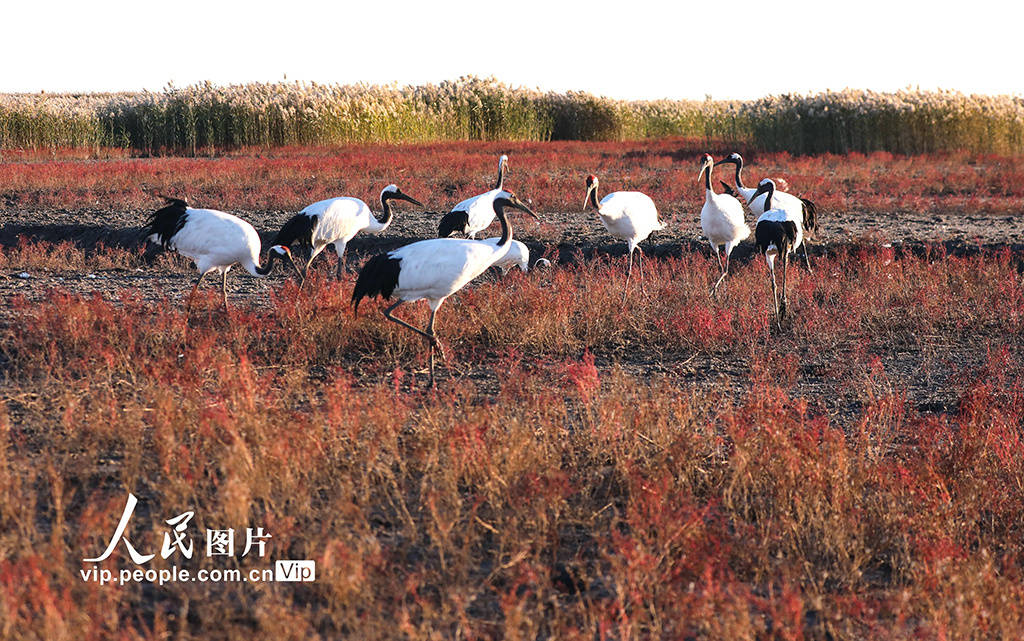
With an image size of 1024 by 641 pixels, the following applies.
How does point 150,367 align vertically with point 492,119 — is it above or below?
below

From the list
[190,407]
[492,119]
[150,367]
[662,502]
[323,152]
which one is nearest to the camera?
[662,502]

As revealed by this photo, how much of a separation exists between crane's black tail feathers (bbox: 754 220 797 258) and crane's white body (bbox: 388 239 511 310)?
123 inches

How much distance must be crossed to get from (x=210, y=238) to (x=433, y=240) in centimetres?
283

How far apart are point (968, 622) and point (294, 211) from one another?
13.0m

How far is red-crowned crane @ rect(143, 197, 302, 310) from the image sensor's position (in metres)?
9.05

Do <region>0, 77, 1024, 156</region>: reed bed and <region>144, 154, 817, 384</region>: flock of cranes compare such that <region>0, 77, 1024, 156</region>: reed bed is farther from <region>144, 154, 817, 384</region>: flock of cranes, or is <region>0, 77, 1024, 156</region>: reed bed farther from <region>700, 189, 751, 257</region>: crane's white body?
<region>700, 189, 751, 257</region>: crane's white body

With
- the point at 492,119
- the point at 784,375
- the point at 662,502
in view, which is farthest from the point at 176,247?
the point at 492,119

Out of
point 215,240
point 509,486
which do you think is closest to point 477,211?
point 215,240

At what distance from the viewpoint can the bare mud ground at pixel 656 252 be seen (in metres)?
7.12

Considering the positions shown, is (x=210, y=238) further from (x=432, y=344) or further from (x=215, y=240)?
(x=432, y=344)

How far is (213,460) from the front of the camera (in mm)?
5047

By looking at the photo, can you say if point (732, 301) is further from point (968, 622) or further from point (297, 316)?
point (968, 622)

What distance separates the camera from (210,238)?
9.05 meters

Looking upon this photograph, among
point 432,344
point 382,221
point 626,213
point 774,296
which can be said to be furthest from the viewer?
point 382,221
